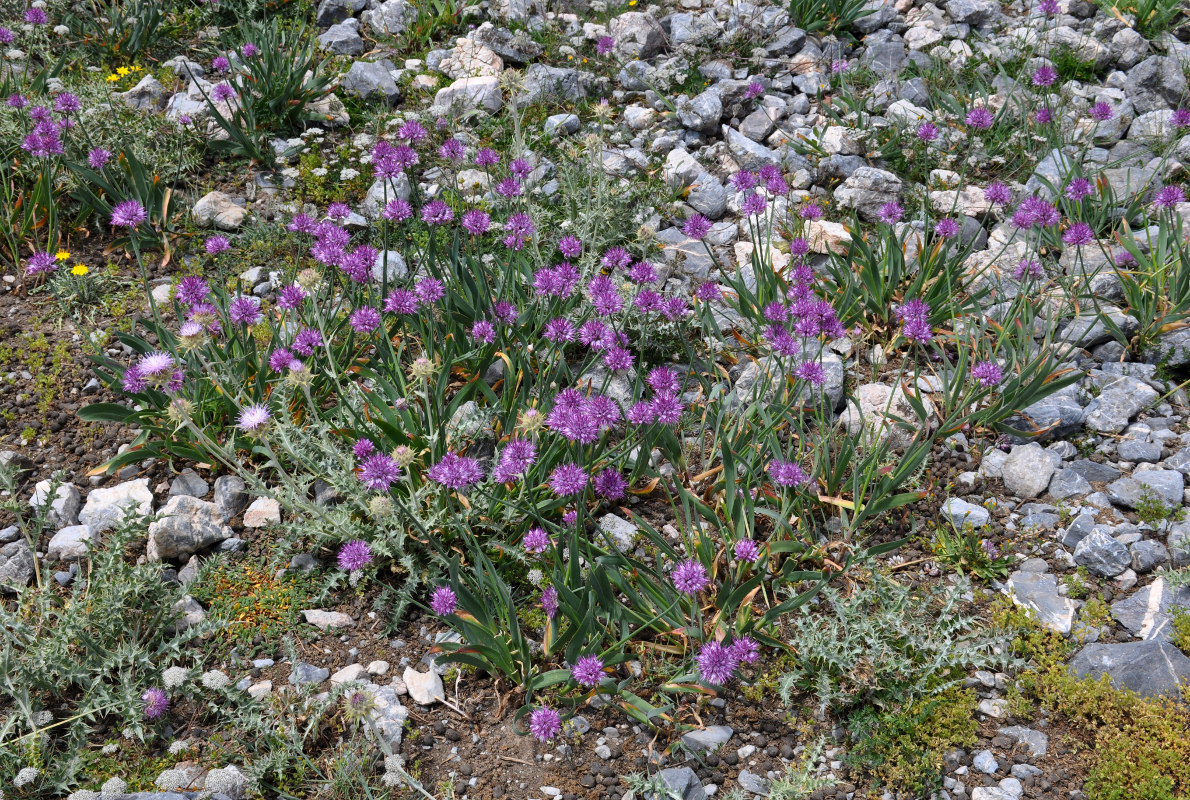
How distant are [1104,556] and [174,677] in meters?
3.51

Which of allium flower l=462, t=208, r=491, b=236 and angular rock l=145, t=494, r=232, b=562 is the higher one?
allium flower l=462, t=208, r=491, b=236

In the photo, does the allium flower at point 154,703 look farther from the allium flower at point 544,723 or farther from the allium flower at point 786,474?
the allium flower at point 786,474

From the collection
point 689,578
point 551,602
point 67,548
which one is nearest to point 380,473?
point 551,602

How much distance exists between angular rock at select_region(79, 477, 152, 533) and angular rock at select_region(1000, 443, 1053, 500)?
3.75 meters

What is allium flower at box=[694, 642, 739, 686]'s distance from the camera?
2697 mm

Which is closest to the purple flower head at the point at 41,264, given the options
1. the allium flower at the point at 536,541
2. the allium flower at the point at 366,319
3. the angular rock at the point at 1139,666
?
the allium flower at the point at 366,319

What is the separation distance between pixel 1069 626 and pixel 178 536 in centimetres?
347

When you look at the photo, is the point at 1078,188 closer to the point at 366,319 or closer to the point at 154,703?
the point at 366,319

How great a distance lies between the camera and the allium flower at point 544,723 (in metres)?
2.69

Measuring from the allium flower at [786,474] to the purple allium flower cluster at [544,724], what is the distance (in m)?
1.22

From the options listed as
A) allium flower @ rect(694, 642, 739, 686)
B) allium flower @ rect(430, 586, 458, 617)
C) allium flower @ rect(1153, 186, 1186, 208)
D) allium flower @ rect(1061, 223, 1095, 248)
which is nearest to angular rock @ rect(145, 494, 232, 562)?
allium flower @ rect(430, 586, 458, 617)

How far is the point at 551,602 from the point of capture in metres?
2.93

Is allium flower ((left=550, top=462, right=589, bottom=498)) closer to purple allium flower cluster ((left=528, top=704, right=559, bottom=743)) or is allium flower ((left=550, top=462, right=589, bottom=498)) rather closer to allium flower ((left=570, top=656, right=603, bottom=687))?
allium flower ((left=570, top=656, right=603, bottom=687))

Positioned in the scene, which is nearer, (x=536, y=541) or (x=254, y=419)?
(x=254, y=419)
